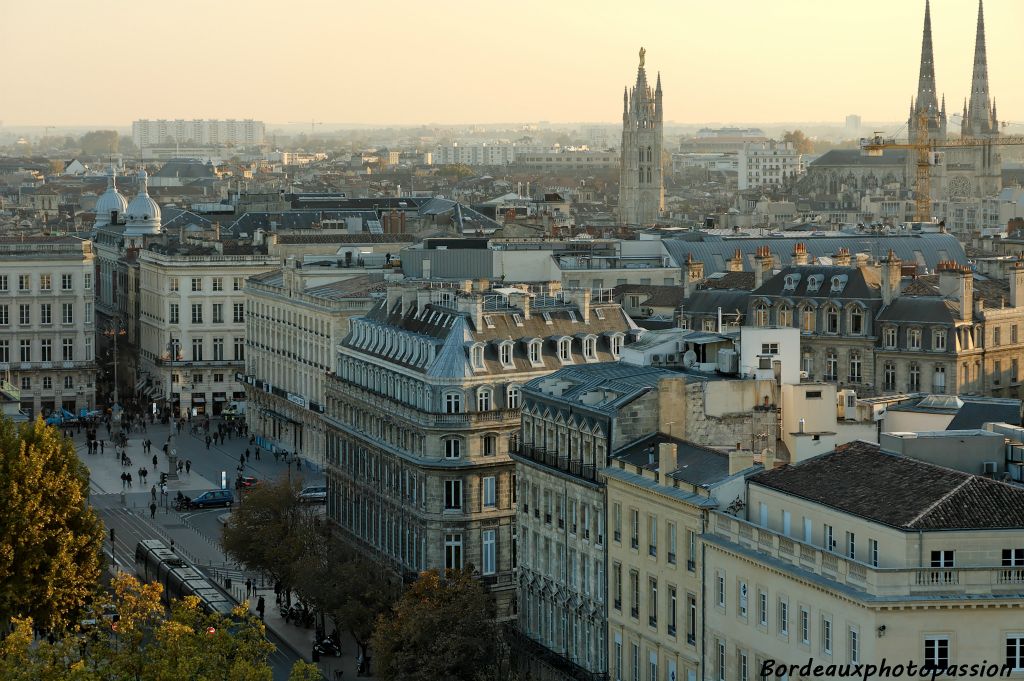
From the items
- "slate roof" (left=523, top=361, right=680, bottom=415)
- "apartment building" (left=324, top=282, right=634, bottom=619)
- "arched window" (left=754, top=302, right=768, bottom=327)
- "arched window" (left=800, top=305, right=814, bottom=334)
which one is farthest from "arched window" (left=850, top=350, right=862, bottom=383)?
"slate roof" (left=523, top=361, right=680, bottom=415)

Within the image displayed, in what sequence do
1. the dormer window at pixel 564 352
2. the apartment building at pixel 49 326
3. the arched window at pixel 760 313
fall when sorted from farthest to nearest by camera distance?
the apartment building at pixel 49 326 < the arched window at pixel 760 313 < the dormer window at pixel 564 352

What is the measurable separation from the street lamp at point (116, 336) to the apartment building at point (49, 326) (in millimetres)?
3145

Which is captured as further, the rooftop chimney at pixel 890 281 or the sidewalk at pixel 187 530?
Answer: the rooftop chimney at pixel 890 281

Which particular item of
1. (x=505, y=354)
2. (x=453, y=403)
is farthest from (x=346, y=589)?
(x=505, y=354)

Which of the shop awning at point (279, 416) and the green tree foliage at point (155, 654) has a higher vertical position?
the green tree foliage at point (155, 654)

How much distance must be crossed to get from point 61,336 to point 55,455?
6223cm

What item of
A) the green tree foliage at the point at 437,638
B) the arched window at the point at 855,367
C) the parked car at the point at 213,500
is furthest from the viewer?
the parked car at the point at 213,500

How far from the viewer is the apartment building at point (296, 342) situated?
11388cm

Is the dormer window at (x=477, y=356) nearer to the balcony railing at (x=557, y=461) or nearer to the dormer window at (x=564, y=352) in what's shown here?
the dormer window at (x=564, y=352)

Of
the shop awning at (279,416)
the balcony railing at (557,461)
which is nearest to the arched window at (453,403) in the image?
the balcony railing at (557,461)

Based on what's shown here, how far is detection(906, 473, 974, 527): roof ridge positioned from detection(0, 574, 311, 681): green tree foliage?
16.2 m

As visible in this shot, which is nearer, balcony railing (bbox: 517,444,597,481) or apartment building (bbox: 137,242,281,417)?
balcony railing (bbox: 517,444,597,481)

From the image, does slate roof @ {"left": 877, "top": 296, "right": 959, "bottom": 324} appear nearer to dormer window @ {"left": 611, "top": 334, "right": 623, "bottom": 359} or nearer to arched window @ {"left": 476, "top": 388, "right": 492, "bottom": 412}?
dormer window @ {"left": 611, "top": 334, "right": 623, "bottom": 359}

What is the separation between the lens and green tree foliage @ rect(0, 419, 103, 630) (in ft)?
252
